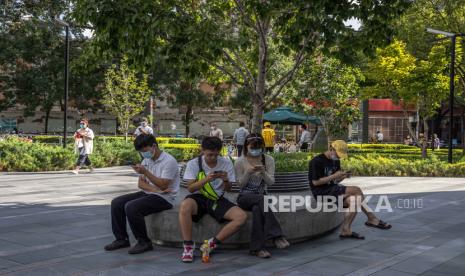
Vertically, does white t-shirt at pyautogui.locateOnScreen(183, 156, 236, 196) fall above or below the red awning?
below

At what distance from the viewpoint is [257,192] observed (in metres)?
6.71

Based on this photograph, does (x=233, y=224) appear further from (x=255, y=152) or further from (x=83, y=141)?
(x=83, y=141)

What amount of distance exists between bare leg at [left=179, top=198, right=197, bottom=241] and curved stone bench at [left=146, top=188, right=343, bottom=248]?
0.29m

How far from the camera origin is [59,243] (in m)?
6.98

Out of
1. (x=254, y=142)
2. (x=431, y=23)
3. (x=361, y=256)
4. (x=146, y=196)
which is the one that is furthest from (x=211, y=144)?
(x=431, y=23)

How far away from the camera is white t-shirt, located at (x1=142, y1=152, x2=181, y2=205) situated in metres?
6.57

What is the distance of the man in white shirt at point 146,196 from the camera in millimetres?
6453

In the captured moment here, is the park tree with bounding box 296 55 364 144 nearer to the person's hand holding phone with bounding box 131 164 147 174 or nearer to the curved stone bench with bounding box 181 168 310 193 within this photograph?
the curved stone bench with bounding box 181 168 310 193

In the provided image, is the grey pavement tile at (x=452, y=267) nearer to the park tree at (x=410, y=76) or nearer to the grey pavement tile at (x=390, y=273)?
the grey pavement tile at (x=390, y=273)

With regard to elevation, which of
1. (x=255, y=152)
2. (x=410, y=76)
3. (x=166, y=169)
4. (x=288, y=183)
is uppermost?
(x=410, y=76)

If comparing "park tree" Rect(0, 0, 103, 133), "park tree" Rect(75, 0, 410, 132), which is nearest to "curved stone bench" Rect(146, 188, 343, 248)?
"park tree" Rect(75, 0, 410, 132)

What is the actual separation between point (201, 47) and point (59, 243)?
12.0 ft

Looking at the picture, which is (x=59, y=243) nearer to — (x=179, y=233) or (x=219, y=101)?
(x=179, y=233)

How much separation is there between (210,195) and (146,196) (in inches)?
33.5
